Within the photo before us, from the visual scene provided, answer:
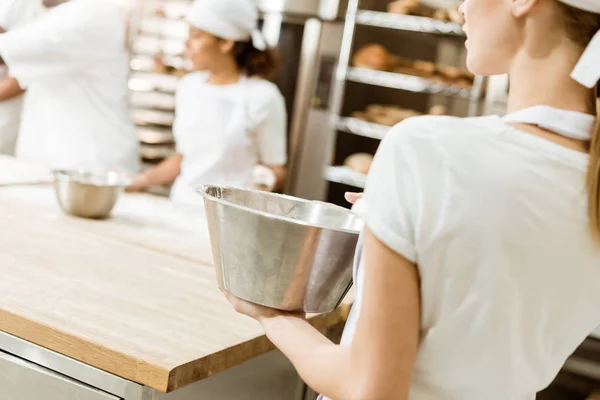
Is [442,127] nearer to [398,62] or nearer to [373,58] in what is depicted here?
[373,58]

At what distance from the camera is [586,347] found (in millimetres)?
2697

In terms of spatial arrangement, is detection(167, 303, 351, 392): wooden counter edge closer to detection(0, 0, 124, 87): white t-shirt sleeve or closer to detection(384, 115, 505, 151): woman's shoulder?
detection(384, 115, 505, 151): woman's shoulder

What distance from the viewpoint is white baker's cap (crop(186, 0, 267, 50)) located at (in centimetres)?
248

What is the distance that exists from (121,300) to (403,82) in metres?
2.55

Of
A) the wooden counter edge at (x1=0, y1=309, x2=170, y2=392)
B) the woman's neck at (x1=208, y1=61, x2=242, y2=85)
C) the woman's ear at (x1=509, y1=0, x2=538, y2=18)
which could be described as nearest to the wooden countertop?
the wooden counter edge at (x1=0, y1=309, x2=170, y2=392)

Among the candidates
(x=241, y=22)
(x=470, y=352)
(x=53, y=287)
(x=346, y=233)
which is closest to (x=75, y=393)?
(x=53, y=287)

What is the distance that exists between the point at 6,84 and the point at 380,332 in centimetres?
234

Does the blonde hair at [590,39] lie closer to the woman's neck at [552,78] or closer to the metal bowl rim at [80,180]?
the woman's neck at [552,78]

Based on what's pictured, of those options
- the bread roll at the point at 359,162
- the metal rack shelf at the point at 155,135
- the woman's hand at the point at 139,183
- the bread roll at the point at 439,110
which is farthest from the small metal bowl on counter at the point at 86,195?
the bread roll at the point at 439,110

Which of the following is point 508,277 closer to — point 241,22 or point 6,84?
point 241,22

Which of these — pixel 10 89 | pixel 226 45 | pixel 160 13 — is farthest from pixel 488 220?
pixel 160 13

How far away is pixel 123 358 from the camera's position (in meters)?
0.98

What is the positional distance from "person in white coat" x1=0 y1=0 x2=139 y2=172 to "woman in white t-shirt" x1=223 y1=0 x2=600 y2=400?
7.03 feet

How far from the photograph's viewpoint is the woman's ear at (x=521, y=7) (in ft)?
2.19
